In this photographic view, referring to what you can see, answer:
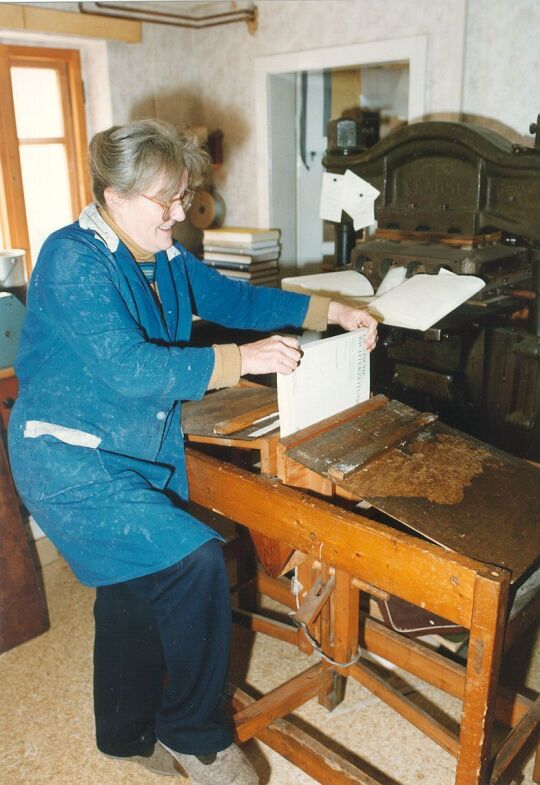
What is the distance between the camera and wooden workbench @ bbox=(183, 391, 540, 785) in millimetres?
1207

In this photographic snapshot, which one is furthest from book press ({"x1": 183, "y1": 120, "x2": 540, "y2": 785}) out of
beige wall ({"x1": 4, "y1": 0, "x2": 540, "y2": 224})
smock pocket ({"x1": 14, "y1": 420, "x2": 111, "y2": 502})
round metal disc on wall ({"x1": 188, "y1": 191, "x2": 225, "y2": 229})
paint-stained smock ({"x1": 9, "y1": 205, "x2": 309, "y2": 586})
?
round metal disc on wall ({"x1": 188, "y1": 191, "x2": 225, "y2": 229})

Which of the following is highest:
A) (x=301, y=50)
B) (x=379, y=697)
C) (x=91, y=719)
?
(x=301, y=50)

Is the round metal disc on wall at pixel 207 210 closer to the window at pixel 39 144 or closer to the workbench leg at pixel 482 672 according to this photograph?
the window at pixel 39 144

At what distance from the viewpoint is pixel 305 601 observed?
68.7 inches

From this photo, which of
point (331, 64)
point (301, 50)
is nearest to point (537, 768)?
point (331, 64)

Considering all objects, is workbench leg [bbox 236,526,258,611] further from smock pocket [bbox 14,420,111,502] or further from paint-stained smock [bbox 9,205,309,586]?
smock pocket [bbox 14,420,111,502]

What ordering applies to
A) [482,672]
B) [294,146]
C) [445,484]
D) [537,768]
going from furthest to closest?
[294,146] < [537,768] < [445,484] < [482,672]

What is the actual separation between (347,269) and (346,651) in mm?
1294

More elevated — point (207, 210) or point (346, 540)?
point (207, 210)

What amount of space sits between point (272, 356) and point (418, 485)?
0.40m

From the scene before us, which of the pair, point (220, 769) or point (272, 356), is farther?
point (220, 769)

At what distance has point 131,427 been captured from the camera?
1566 millimetres

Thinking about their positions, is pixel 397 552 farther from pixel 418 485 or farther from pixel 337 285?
pixel 337 285

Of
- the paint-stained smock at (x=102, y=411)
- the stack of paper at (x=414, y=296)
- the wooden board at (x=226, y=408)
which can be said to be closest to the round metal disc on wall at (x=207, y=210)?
the stack of paper at (x=414, y=296)
